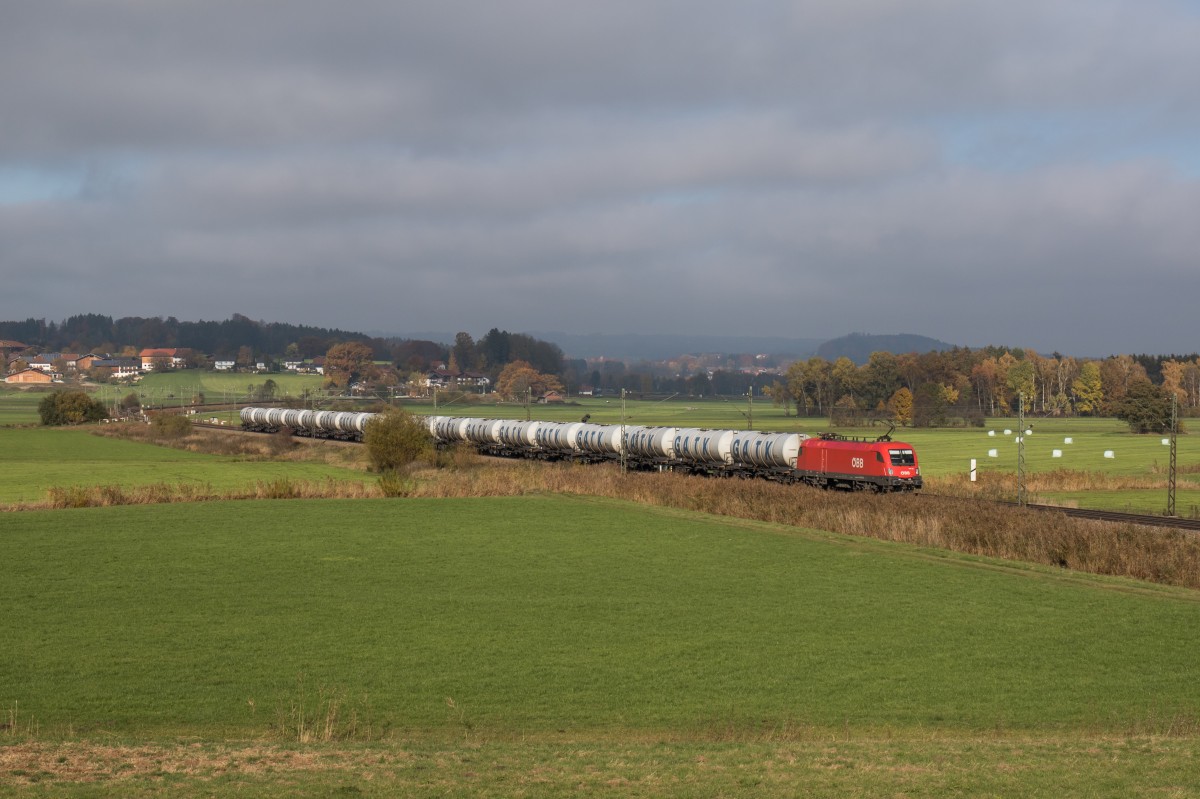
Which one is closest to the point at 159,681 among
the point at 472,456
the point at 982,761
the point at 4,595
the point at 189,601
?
the point at 189,601

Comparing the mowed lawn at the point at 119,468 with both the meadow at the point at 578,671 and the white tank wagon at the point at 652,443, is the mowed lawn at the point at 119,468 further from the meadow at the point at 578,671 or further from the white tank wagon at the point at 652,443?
the meadow at the point at 578,671

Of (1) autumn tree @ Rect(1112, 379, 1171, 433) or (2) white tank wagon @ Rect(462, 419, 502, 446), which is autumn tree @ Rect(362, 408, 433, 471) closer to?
(2) white tank wagon @ Rect(462, 419, 502, 446)

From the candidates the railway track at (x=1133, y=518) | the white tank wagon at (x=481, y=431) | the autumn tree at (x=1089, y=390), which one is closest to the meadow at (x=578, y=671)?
the railway track at (x=1133, y=518)

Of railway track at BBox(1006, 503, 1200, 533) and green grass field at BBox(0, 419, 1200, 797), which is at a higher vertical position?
green grass field at BBox(0, 419, 1200, 797)

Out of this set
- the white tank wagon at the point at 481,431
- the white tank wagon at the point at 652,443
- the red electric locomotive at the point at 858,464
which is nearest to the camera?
the red electric locomotive at the point at 858,464

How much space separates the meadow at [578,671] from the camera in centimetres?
1477

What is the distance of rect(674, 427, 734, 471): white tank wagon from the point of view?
67.4m

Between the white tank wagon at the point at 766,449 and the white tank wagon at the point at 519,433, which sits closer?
the white tank wagon at the point at 766,449

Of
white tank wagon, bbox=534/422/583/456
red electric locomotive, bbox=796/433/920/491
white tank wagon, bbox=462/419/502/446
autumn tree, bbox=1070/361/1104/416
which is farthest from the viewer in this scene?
autumn tree, bbox=1070/361/1104/416

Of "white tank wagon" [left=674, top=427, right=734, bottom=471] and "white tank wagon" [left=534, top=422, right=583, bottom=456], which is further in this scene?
"white tank wagon" [left=534, top=422, right=583, bottom=456]

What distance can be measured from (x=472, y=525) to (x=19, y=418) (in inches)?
5516

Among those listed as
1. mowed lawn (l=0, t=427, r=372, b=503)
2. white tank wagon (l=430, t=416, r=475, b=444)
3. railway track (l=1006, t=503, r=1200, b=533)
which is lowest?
mowed lawn (l=0, t=427, r=372, b=503)

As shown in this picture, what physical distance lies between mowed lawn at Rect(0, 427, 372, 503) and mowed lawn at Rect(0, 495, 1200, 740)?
2736 cm

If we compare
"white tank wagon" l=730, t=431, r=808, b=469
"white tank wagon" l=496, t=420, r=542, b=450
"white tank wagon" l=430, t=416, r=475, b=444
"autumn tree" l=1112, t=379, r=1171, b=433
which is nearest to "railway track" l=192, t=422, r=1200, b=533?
"white tank wagon" l=730, t=431, r=808, b=469
